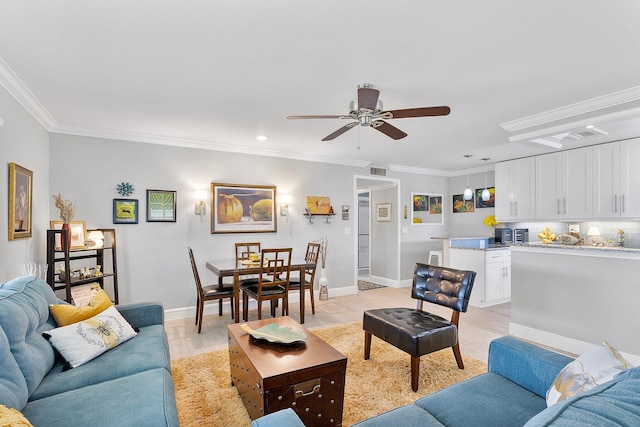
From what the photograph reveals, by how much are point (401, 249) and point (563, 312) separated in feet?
10.7

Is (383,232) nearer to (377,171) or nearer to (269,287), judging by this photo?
(377,171)

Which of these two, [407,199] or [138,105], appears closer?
[138,105]

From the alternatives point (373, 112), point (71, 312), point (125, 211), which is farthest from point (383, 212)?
point (71, 312)

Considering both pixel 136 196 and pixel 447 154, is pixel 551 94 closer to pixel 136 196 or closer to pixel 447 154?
pixel 447 154

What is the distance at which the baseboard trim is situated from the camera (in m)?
3.12

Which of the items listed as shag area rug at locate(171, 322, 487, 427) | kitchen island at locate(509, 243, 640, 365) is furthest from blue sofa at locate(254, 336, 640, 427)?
kitchen island at locate(509, 243, 640, 365)

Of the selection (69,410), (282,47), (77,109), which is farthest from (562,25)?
(77,109)

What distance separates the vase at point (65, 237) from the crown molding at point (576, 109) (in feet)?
15.7

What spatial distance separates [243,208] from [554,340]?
4.16 meters

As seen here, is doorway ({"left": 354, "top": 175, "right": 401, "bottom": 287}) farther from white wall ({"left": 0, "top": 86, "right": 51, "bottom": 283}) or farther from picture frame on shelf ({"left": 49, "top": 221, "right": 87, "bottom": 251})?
white wall ({"left": 0, "top": 86, "right": 51, "bottom": 283})

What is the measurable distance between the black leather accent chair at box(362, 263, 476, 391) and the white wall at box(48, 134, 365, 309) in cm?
253

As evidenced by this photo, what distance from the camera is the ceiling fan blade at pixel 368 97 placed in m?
2.28

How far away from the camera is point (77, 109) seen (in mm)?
3209

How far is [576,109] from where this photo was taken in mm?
3113
